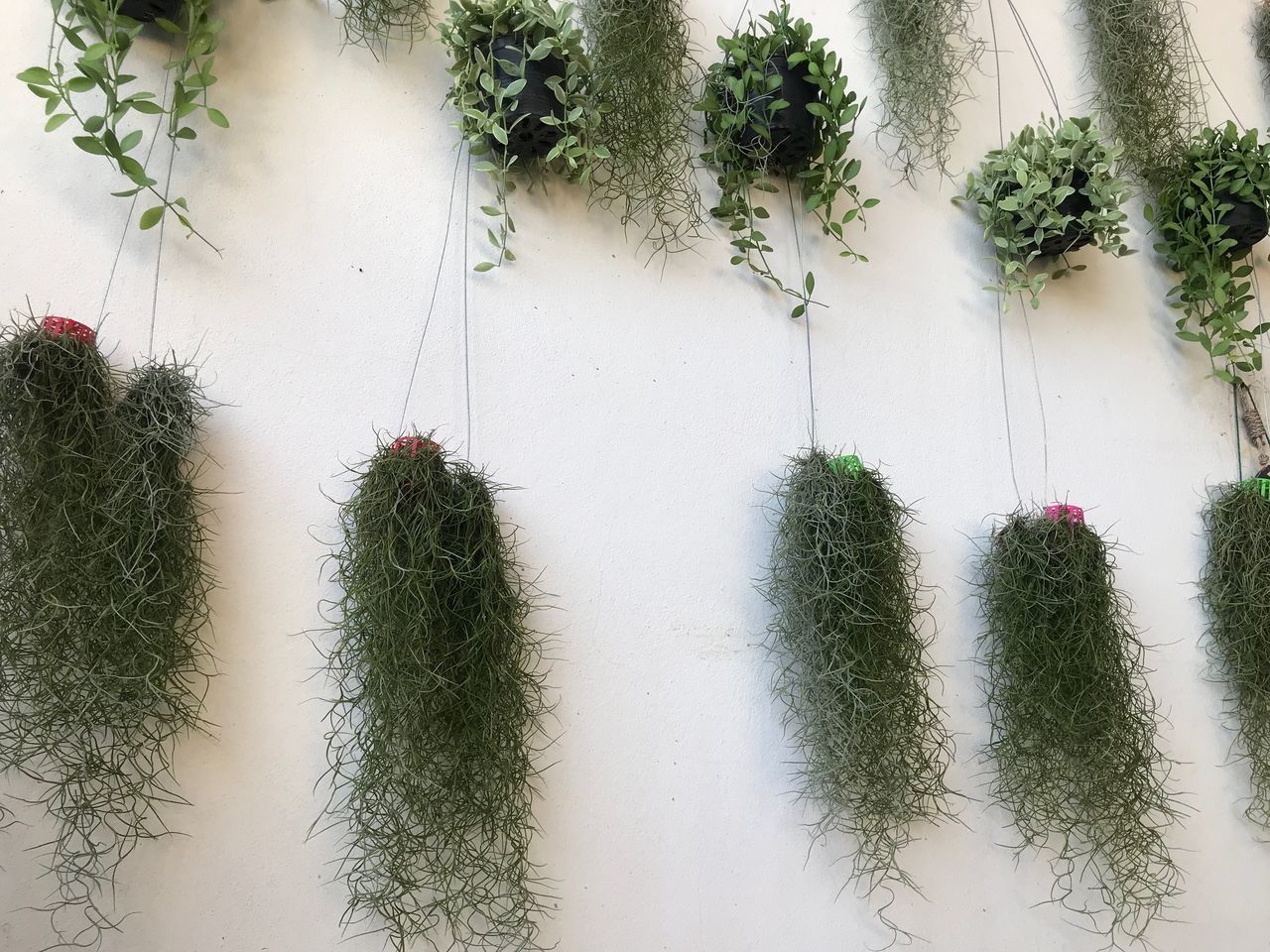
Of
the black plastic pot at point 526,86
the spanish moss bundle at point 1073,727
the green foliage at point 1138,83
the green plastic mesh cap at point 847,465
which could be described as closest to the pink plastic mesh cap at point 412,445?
the black plastic pot at point 526,86

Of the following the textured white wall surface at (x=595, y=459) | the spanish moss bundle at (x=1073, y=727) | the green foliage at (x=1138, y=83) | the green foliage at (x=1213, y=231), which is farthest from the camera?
the green foliage at (x=1138, y=83)

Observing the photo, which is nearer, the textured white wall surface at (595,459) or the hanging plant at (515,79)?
the textured white wall surface at (595,459)

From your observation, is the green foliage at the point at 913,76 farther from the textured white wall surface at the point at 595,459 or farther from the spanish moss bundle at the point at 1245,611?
the spanish moss bundle at the point at 1245,611

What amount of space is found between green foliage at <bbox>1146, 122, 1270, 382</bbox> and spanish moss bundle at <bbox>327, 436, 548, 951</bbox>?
4.01 feet

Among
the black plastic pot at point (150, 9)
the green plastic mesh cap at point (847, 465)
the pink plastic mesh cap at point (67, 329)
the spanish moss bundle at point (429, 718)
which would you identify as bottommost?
the spanish moss bundle at point (429, 718)

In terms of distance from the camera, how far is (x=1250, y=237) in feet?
4.52

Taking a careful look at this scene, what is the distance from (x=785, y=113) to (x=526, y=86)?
35cm

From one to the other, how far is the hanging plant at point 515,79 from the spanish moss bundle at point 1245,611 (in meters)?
1.12

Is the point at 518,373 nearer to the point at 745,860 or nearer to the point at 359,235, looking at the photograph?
the point at 359,235

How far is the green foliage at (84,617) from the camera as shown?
2.52 ft

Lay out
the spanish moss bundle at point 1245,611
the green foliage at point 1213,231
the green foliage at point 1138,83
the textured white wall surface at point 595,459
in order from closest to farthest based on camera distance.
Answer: the textured white wall surface at point 595,459
the spanish moss bundle at point 1245,611
the green foliage at point 1213,231
the green foliage at point 1138,83

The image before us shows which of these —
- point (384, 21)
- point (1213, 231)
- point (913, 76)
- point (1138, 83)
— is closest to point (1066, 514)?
point (1213, 231)

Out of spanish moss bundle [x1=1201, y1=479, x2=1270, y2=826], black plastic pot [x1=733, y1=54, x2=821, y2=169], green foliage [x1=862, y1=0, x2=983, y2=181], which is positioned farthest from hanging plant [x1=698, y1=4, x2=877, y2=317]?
spanish moss bundle [x1=1201, y1=479, x2=1270, y2=826]

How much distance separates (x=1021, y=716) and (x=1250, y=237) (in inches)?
36.1
